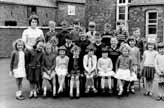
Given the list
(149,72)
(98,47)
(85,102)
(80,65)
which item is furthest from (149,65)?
(85,102)

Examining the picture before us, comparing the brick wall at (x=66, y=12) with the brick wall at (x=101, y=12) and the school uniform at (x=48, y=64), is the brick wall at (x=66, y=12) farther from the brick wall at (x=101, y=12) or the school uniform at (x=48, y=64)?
the school uniform at (x=48, y=64)

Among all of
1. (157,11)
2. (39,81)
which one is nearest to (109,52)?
(39,81)

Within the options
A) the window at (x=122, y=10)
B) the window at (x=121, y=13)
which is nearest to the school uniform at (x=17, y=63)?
the window at (x=122, y=10)

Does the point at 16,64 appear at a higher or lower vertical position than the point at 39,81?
higher

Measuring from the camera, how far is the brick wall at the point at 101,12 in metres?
25.6

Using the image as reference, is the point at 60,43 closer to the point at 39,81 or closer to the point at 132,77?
the point at 39,81

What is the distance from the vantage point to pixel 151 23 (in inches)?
849

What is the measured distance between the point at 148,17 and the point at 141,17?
53 centimetres

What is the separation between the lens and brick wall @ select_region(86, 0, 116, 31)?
84.0 ft

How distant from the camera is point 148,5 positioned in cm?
2133

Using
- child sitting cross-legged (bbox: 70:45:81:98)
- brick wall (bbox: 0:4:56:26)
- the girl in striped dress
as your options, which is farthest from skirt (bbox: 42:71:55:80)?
brick wall (bbox: 0:4:56:26)

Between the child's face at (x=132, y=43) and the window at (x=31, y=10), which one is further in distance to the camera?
the window at (x=31, y=10)

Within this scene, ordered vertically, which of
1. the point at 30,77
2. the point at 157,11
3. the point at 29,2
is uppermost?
the point at 29,2

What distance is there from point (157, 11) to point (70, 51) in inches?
554
